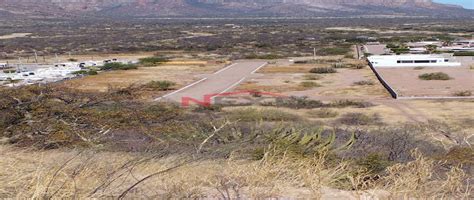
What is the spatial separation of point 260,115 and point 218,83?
722 inches

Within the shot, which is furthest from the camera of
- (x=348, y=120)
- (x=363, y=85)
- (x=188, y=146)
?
(x=363, y=85)

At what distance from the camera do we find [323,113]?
27250mm

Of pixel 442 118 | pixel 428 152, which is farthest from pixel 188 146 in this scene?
pixel 442 118

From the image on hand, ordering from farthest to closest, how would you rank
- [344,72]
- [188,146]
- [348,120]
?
[344,72] → [348,120] → [188,146]

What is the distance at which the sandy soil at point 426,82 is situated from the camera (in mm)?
34850

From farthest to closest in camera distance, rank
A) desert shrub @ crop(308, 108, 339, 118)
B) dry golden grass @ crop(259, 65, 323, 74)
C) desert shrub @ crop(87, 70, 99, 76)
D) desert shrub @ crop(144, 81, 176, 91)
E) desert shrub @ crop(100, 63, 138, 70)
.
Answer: desert shrub @ crop(100, 63, 138, 70), dry golden grass @ crop(259, 65, 323, 74), desert shrub @ crop(87, 70, 99, 76), desert shrub @ crop(144, 81, 176, 91), desert shrub @ crop(308, 108, 339, 118)

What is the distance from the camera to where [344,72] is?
48.6 meters

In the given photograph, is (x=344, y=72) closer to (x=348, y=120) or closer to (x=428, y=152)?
(x=348, y=120)

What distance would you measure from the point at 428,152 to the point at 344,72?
3409 centimetres

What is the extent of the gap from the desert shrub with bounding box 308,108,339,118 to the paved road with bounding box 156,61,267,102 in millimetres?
10392

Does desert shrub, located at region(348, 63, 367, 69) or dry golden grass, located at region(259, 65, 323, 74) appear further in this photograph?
desert shrub, located at region(348, 63, 367, 69)

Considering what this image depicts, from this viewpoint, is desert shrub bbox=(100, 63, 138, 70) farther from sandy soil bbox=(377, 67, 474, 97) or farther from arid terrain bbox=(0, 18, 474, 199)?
sandy soil bbox=(377, 67, 474, 97)

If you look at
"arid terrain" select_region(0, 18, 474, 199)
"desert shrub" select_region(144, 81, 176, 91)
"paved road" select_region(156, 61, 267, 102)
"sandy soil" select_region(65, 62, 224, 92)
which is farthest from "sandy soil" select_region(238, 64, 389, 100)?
"sandy soil" select_region(65, 62, 224, 92)

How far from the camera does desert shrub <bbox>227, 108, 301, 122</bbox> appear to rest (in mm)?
24469
